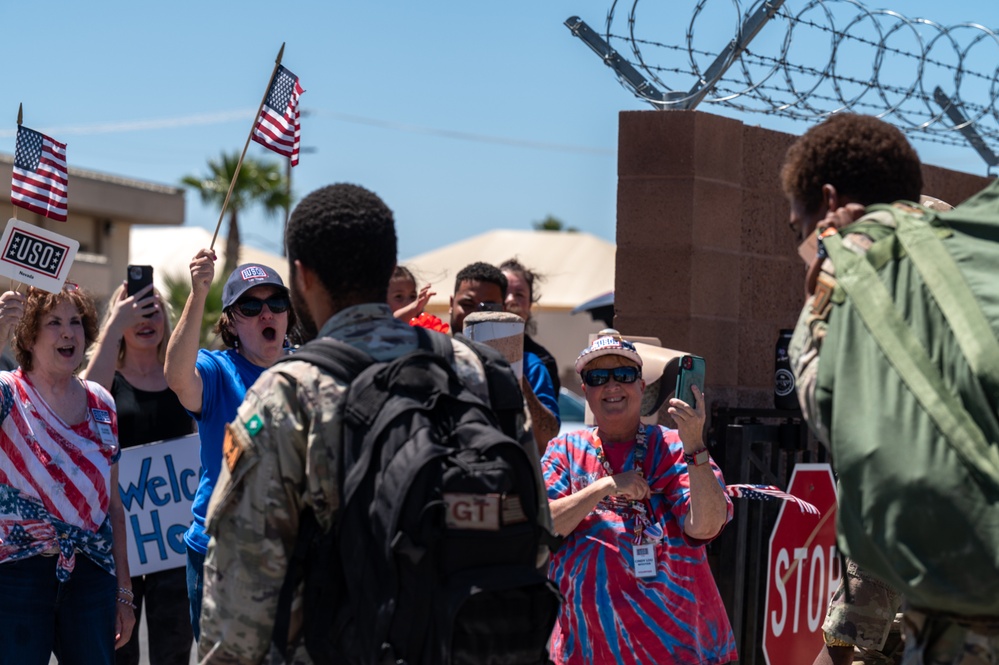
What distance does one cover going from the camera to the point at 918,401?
2613 millimetres

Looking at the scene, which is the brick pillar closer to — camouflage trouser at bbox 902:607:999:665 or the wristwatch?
the wristwatch

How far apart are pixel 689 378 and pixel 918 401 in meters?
2.53

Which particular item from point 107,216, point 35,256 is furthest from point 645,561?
point 107,216

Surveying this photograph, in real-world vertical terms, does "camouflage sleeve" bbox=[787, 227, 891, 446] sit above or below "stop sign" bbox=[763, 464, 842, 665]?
above

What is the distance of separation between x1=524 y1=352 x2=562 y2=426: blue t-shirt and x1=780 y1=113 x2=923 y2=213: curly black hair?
9.13ft

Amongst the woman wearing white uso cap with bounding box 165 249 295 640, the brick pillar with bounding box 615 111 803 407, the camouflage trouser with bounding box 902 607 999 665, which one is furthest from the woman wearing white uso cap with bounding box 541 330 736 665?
the brick pillar with bounding box 615 111 803 407

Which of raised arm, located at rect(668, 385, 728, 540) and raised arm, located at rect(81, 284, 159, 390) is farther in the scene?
raised arm, located at rect(81, 284, 159, 390)

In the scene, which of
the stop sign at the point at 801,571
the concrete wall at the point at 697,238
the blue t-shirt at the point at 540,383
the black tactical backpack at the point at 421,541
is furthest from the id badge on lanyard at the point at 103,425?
the stop sign at the point at 801,571

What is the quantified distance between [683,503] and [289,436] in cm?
221

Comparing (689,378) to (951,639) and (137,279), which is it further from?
(137,279)

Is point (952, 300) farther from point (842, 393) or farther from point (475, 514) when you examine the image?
point (475, 514)

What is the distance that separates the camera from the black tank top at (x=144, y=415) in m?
6.28

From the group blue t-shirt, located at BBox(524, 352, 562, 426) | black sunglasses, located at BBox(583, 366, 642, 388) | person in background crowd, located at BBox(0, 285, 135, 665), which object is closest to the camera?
black sunglasses, located at BBox(583, 366, 642, 388)

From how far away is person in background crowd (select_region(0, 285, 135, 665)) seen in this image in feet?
16.3
